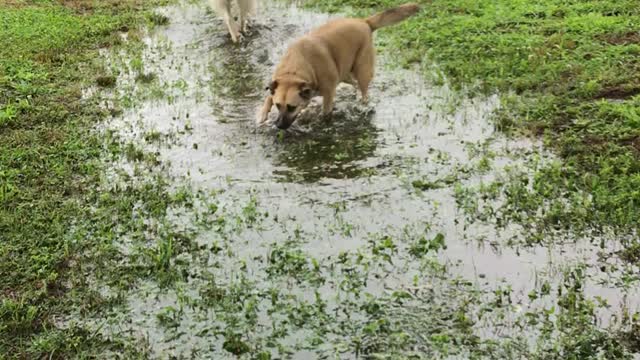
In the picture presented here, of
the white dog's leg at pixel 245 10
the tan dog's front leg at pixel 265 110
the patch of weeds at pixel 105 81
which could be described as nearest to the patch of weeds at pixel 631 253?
the tan dog's front leg at pixel 265 110

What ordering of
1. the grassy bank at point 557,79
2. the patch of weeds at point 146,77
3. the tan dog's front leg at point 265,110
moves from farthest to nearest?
1. the patch of weeds at point 146,77
2. the tan dog's front leg at point 265,110
3. the grassy bank at point 557,79

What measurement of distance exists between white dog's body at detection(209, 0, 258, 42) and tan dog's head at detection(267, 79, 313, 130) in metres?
4.42

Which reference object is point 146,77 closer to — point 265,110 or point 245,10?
point 265,110

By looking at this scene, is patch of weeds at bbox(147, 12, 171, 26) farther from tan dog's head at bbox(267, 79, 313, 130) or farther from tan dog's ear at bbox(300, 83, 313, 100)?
Result: tan dog's ear at bbox(300, 83, 313, 100)

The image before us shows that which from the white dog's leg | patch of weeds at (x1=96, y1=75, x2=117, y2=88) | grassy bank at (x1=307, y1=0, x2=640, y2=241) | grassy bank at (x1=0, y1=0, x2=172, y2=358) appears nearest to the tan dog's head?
grassy bank at (x1=0, y1=0, x2=172, y2=358)

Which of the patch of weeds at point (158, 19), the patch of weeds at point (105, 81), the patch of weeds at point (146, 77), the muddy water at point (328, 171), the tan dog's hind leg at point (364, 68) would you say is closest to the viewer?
the muddy water at point (328, 171)

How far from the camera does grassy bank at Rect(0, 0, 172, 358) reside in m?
4.78

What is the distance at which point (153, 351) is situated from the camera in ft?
14.7

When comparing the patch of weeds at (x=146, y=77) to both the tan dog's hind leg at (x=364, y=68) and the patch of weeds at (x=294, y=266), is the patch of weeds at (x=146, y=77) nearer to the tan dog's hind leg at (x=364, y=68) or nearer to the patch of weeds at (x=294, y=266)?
the tan dog's hind leg at (x=364, y=68)

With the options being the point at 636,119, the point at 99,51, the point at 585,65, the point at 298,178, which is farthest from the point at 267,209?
the point at 99,51

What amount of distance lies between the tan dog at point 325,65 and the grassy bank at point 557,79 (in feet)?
4.10

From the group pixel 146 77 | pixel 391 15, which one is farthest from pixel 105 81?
pixel 391 15

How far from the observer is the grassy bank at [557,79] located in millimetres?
5895

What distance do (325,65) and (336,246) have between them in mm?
3269
